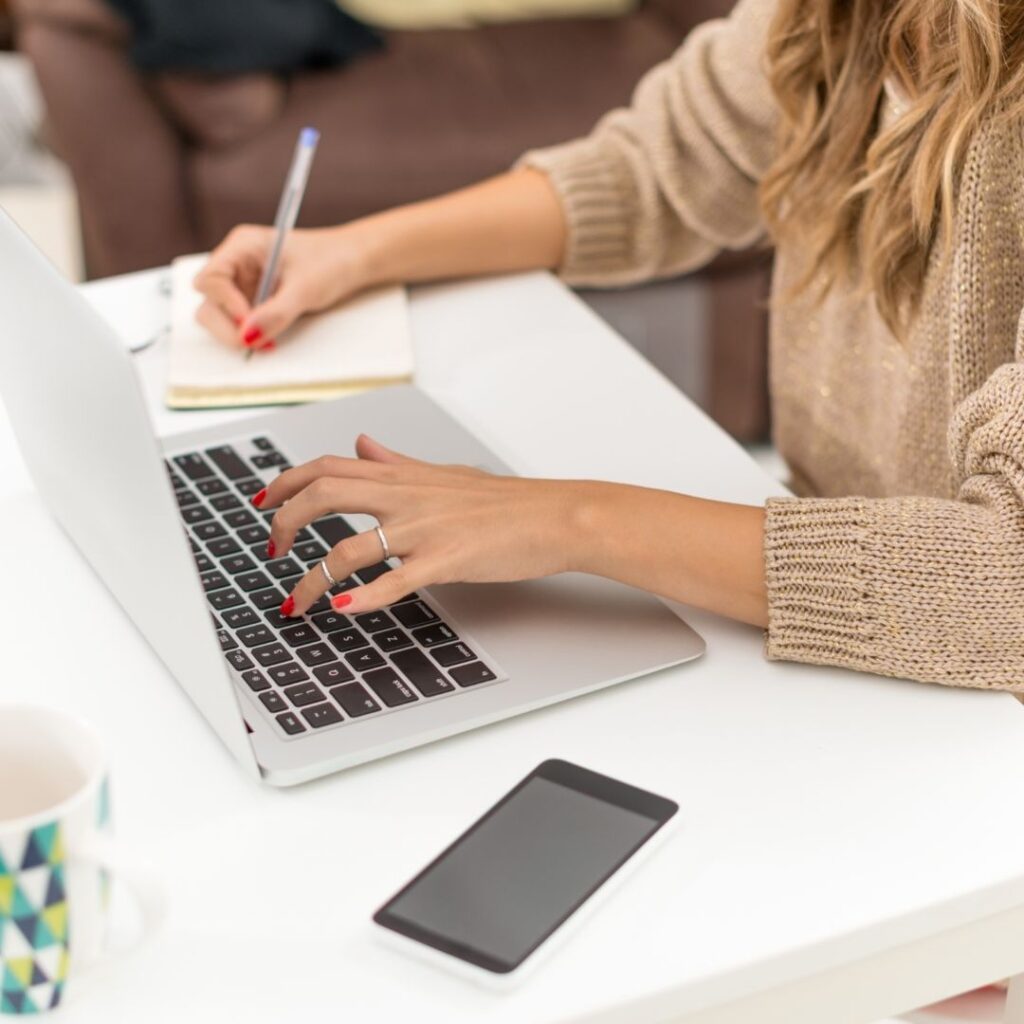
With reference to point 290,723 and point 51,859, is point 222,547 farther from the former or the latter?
point 51,859

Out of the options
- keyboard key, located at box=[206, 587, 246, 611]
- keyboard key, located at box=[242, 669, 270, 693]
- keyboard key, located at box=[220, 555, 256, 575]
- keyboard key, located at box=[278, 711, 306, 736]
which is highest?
keyboard key, located at box=[220, 555, 256, 575]

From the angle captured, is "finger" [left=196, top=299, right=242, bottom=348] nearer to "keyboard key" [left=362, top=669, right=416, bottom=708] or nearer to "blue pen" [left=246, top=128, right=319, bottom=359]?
"blue pen" [left=246, top=128, right=319, bottom=359]

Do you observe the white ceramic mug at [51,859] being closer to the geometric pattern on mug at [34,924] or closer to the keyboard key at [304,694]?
the geometric pattern on mug at [34,924]

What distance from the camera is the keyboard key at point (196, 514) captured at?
83cm

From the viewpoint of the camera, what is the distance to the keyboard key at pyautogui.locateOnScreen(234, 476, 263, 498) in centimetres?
85

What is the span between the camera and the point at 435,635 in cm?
73

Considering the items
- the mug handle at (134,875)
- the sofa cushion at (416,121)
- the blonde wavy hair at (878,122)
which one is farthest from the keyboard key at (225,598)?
the sofa cushion at (416,121)

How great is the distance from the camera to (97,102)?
2053 mm

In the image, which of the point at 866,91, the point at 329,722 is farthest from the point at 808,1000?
the point at 866,91

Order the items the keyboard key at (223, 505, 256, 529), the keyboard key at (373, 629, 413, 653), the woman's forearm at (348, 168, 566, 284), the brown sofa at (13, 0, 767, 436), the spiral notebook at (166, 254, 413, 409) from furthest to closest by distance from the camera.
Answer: the brown sofa at (13, 0, 767, 436)
the woman's forearm at (348, 168, 566, 284)
the spiral notebook at (166, 254, 413, 409)
the keyboard key at (223, 505, 256, 529)
the keyboard key at (373, 629, 413, 653)

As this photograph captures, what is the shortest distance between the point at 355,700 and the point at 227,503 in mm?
211

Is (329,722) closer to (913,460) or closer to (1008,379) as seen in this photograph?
(1008,379)

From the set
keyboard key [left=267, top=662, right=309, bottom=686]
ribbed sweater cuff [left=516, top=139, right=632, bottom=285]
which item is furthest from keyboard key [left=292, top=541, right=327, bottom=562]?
ribbed sweater cuff [left=516, top=139, right=632, bottom=285]

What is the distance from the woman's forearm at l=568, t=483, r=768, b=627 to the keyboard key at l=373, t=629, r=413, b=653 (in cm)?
10
